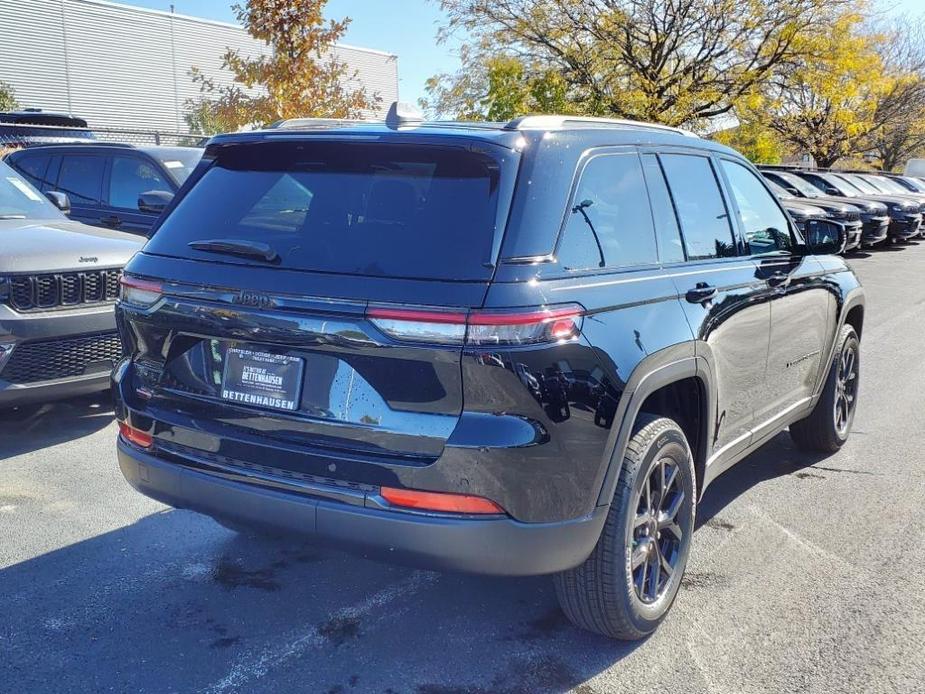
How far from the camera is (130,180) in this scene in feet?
29.8

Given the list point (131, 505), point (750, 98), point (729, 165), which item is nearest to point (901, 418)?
point (729, 165)

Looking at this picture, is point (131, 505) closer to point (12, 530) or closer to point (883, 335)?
point (12, 530)

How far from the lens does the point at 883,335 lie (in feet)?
33.6

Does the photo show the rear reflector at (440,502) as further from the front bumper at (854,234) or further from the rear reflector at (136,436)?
the front bumper at (854,234)

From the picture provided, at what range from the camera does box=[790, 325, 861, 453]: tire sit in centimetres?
553

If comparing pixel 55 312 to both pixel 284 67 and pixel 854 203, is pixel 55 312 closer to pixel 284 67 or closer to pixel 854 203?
pixel 284 67

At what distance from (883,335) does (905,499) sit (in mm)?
5811

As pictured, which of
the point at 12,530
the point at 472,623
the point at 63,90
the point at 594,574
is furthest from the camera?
the point at 63,90

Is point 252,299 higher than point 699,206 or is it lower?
lower

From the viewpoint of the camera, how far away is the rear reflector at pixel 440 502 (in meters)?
2.85

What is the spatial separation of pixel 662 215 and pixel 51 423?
14.4 ft

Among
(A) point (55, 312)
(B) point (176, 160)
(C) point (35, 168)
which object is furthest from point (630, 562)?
(C) point (35, 168)

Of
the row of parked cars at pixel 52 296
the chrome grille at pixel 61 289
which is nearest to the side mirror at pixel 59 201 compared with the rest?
the row of parked cars at pixel 52 296

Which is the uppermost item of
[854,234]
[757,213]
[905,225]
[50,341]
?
[757,213]
